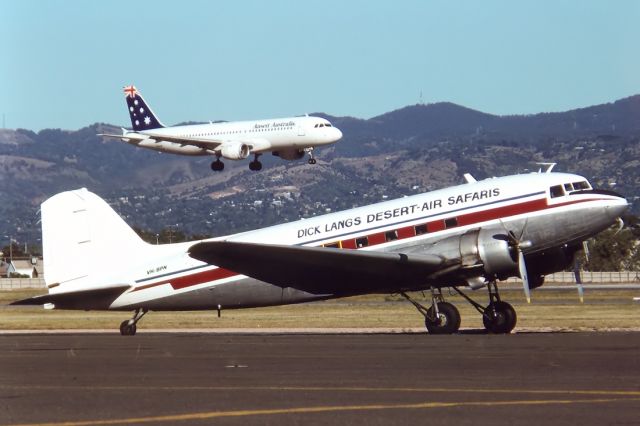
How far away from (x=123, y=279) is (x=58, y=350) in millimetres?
8380

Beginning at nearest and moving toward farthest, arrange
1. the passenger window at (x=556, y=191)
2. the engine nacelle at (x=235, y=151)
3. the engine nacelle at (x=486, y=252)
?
the engine nacelle at (x=486, y=252) → the passenger window at (x=556, y=191) → the engine nacelle at (x=235, y=151)

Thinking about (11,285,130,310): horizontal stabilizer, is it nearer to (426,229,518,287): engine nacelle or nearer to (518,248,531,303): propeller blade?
(426,229,518,287): engine nacelle

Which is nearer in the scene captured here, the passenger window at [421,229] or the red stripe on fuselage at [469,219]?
the red stripe on fuselage at [469,219]

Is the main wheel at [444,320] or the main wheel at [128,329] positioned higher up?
the main wheel at [128,329]

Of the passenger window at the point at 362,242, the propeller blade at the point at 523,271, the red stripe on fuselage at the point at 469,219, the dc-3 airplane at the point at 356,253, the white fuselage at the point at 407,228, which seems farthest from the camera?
the passenger window at the point at 362,242

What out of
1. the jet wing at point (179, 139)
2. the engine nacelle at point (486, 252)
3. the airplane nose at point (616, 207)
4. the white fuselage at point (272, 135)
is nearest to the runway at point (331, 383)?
the engine nacelle at point (486, 252)

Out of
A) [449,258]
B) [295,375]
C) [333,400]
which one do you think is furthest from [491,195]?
[333,400]

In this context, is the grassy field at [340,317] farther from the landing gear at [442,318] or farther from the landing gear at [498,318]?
the landing gear at [442,318]

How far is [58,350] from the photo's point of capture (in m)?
26.2

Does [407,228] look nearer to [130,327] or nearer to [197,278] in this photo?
[197,278]

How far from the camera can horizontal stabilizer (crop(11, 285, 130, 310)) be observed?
33.8 meters

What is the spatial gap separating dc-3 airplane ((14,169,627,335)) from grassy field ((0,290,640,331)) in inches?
235

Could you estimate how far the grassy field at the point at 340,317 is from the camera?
133 ft

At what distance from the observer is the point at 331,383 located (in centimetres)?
1777
